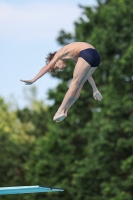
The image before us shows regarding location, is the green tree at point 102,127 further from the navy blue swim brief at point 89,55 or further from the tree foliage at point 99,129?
the navy blue swim brief at point 89,55

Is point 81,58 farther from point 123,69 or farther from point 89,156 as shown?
point 89,156

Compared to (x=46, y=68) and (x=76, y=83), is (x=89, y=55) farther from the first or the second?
(x=46, y=68)

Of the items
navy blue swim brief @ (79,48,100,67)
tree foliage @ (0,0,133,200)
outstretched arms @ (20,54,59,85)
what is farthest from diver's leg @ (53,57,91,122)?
tree foliage @ (0,0,133,200)

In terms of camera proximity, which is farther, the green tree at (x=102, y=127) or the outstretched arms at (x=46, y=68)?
the green tree at (x=102, y=127)

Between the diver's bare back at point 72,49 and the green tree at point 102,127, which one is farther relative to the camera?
the green tree at point 102,127

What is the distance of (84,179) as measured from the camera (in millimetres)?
35156

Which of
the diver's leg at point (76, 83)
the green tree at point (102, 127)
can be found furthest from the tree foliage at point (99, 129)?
the diver's leg at point (76, 83)

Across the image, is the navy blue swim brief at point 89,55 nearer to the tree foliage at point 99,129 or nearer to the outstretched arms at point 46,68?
the outstretched arms at point 46,68

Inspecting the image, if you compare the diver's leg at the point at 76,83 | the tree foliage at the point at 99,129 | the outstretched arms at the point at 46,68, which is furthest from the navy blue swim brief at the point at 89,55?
the tree foliage at the point at 99,129

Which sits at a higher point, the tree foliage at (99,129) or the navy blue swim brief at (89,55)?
the tree foliage at (99,129)

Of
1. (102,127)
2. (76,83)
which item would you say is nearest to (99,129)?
(102,127)

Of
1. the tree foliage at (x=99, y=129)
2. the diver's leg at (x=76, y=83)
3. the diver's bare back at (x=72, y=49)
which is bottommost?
the diver's leg at (x=76, y=83)

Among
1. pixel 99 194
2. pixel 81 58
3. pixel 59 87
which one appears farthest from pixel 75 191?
pixel 81 58

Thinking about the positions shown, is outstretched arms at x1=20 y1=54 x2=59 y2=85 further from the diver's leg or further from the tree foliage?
the tree foliage
